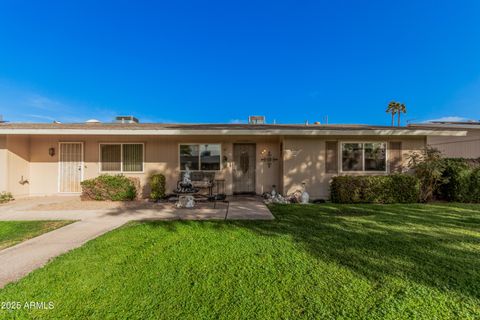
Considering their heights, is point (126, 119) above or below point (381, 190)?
above

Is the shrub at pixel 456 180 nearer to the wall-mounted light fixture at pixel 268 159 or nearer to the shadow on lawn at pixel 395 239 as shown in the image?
the shadow on lawn at pixel 395 239

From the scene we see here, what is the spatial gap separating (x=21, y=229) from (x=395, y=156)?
11590 millimetres

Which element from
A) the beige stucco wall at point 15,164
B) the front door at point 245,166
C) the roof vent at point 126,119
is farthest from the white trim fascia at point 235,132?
the roof vent at point 126,119

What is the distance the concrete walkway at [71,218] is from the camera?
321 centimetres

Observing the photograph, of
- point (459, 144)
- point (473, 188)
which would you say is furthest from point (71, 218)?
point (459, 144)

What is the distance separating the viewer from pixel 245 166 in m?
9.50

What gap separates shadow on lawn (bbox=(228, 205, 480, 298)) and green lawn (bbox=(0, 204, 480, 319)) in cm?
2

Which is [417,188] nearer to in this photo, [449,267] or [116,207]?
[449,267]

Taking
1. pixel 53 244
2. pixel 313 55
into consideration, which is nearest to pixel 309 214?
pixel 53 244

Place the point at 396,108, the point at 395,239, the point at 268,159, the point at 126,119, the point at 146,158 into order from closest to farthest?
the point at 395,239
the point at 146,158
the point at 268,159
the point at 126,119
the point at 396,108

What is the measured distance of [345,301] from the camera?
2.27 meters

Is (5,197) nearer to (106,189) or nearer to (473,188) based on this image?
(106,189)

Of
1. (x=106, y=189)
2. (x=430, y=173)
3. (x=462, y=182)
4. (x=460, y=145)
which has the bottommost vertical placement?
(x=106, y=189)

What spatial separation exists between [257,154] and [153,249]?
255 inches
